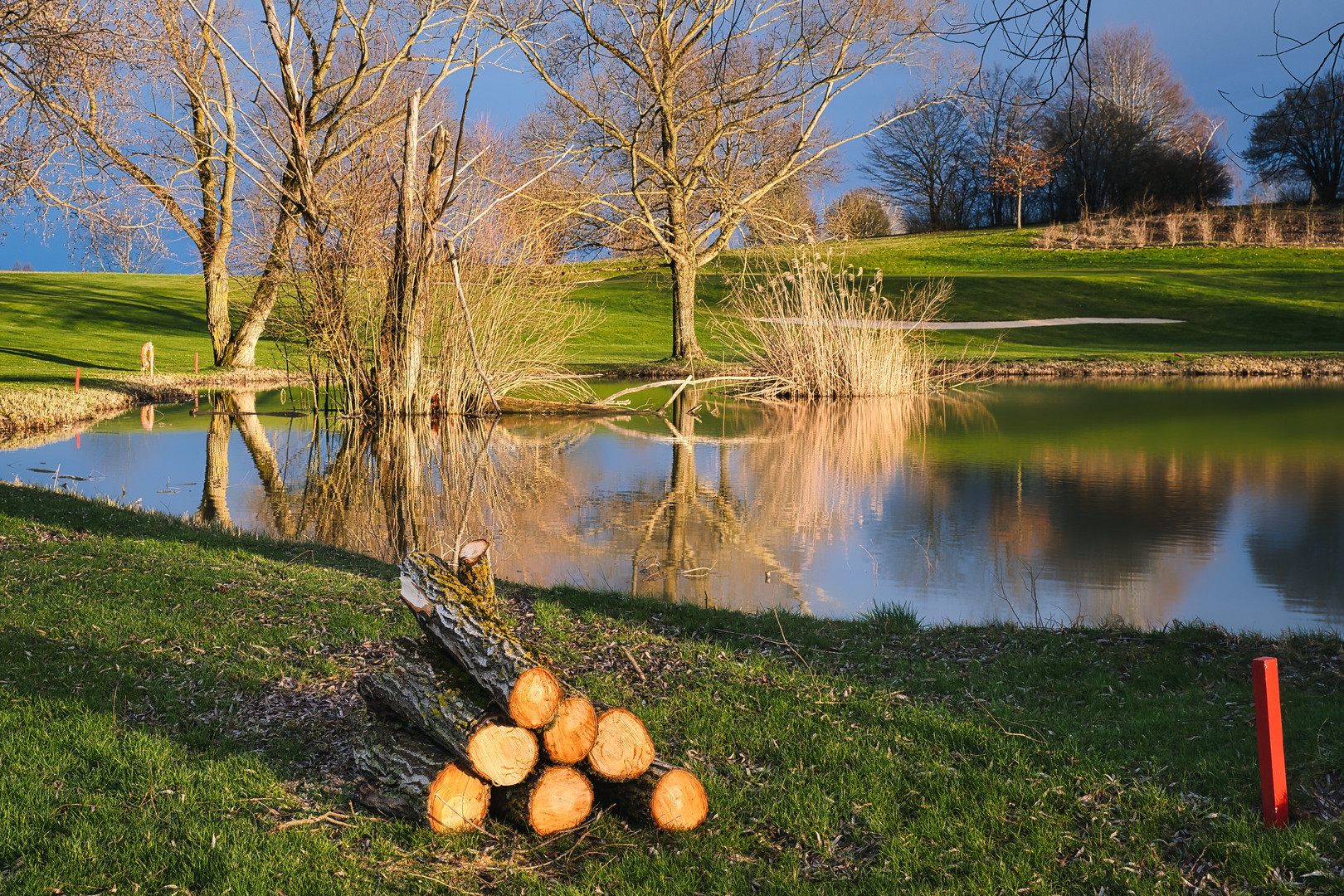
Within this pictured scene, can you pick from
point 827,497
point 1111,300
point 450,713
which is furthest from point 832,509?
point 1111,300

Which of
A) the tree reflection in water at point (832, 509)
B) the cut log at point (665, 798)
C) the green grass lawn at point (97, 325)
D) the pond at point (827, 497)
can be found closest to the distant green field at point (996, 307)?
the green grass lawn at point (97, 325)

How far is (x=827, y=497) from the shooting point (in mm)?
10016

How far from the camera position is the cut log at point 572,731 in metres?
3.23

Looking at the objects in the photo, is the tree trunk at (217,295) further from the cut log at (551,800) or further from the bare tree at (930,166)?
the bare tree at (930,166)

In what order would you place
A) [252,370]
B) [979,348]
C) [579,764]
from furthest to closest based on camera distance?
[979,348] < [252,370] < [579,764]

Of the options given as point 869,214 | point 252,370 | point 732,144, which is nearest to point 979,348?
point 732,144

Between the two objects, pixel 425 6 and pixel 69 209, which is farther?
pixel 425 6

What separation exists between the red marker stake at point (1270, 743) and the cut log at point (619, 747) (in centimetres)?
187

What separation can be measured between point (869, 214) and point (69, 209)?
51059mm

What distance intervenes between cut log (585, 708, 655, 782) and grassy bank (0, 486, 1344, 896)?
227 millimetres

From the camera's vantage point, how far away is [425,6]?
19.5m

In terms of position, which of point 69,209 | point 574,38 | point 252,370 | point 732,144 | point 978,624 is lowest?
point 978,624

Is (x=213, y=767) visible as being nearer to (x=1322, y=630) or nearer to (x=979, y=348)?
(x=1322, y=630)

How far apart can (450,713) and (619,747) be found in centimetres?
55
